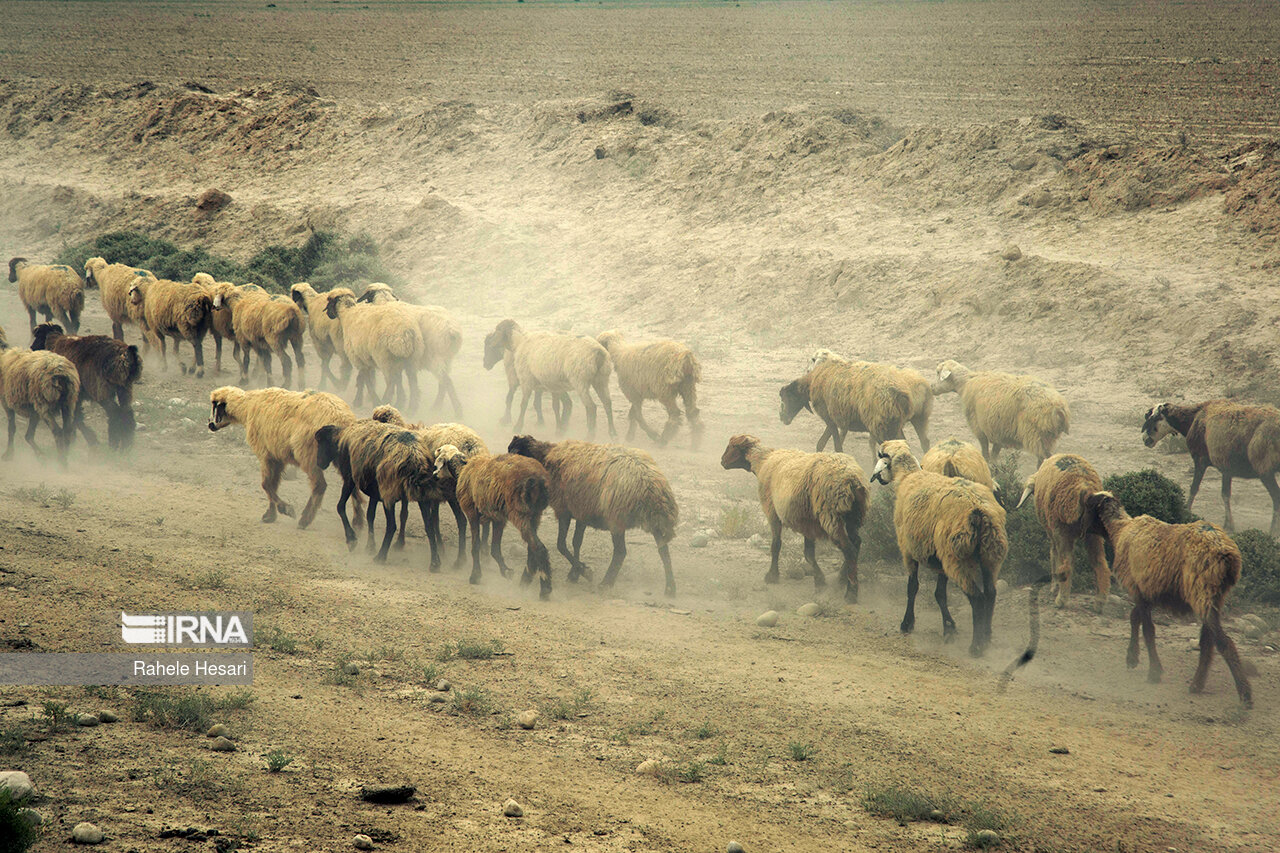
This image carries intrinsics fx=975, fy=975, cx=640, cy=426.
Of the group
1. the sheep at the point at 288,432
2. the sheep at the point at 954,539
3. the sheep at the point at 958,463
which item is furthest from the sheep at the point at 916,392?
the sheep at the point at 288,432

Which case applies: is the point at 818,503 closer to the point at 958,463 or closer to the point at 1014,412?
the point at 958,463

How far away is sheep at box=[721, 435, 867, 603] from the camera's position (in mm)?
9203

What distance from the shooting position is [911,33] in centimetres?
5016

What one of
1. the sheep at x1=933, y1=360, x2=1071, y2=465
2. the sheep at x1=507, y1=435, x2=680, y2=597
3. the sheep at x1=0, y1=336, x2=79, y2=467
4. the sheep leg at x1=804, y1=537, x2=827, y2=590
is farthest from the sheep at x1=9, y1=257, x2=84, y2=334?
the sheep at x1=933, y1=360, x2=1071, y2=465

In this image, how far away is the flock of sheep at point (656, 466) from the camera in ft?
26.9

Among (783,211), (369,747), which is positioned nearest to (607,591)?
(369,747)

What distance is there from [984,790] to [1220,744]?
211 centimetres

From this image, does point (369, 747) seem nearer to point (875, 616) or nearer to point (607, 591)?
point (607, 591)

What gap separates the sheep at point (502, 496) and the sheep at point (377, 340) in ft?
17.5

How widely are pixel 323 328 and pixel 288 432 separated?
5.92 metres

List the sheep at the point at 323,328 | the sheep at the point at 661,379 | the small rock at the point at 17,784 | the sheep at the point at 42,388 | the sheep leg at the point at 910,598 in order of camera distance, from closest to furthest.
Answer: the small rock at the point at 17,784, the sheep leg at the point at 910,598, the sheep at the point at 42,388, the sheep at the point at 661,379, the sheep at the point at 323,328

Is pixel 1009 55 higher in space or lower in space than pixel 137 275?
higher

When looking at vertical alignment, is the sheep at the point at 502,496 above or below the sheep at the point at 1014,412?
below

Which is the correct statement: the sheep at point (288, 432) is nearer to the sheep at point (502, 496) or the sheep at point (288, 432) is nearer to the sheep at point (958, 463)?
the sheep at point (502, 496)
